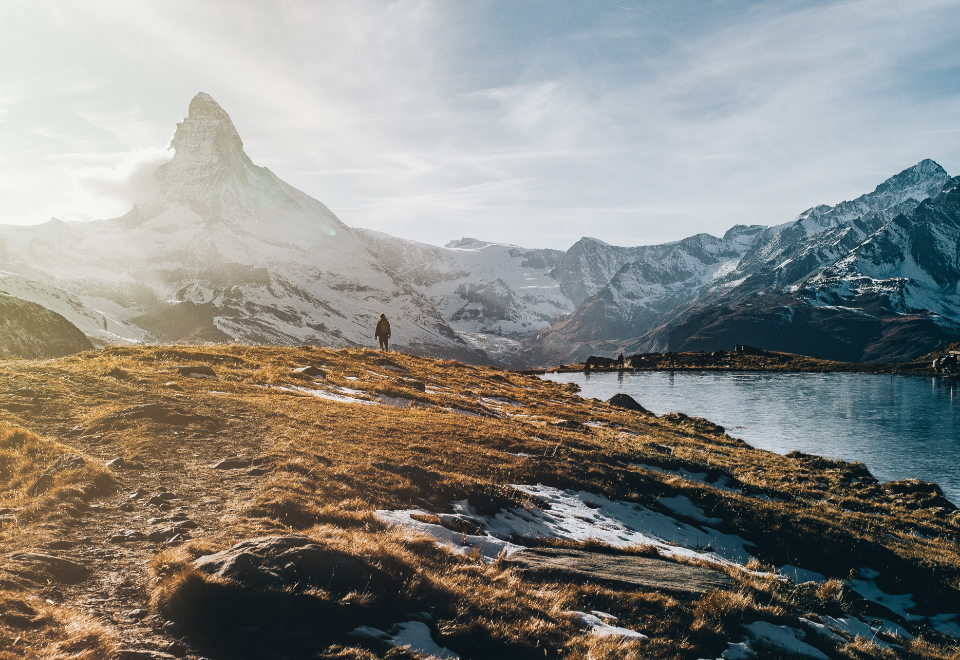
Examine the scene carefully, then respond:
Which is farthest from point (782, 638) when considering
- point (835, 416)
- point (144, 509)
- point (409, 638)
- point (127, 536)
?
point (835, 416)

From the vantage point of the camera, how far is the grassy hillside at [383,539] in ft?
25.0

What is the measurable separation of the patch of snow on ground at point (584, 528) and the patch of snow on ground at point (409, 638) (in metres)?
3.27

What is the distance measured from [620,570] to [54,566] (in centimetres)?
1057

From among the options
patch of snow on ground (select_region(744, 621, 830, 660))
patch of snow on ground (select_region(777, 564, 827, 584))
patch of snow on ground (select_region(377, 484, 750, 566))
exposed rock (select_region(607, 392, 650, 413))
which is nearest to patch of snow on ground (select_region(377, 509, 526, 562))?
patch of snow on ground (select_region(377, 484, 750, 566))

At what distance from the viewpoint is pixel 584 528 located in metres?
14.8

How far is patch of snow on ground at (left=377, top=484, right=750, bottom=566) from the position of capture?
12.2 meters

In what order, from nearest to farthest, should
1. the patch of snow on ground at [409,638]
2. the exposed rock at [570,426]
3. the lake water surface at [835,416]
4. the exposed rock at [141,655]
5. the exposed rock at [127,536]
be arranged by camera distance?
the exposed rock at [141,655] → the patch of snow on ground at [409,638] → the exposed rock at [127,536] → the exposed rock at [570,426] → the lake water surface at [835,416]

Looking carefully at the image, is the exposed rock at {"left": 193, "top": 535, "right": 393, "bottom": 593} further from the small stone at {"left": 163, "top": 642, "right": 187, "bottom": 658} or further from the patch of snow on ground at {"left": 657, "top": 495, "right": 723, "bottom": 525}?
the patch of snow on ground at {"left": 657, "top": 495, "right": 723, "bottom": 525}

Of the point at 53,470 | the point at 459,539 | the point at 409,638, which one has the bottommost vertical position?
the point at 459,539

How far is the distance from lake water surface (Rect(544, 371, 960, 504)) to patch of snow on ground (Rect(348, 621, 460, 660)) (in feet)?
125

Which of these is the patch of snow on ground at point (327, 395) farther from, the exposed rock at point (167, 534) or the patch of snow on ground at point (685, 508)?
the exposed rock at point (167, 534)

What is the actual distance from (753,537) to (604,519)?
542 cm

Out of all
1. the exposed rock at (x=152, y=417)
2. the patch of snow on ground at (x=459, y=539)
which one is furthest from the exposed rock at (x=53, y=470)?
the patch of snow on ground at (x=459, y=539)

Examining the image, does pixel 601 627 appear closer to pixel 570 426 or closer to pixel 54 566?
pixel 54 566
